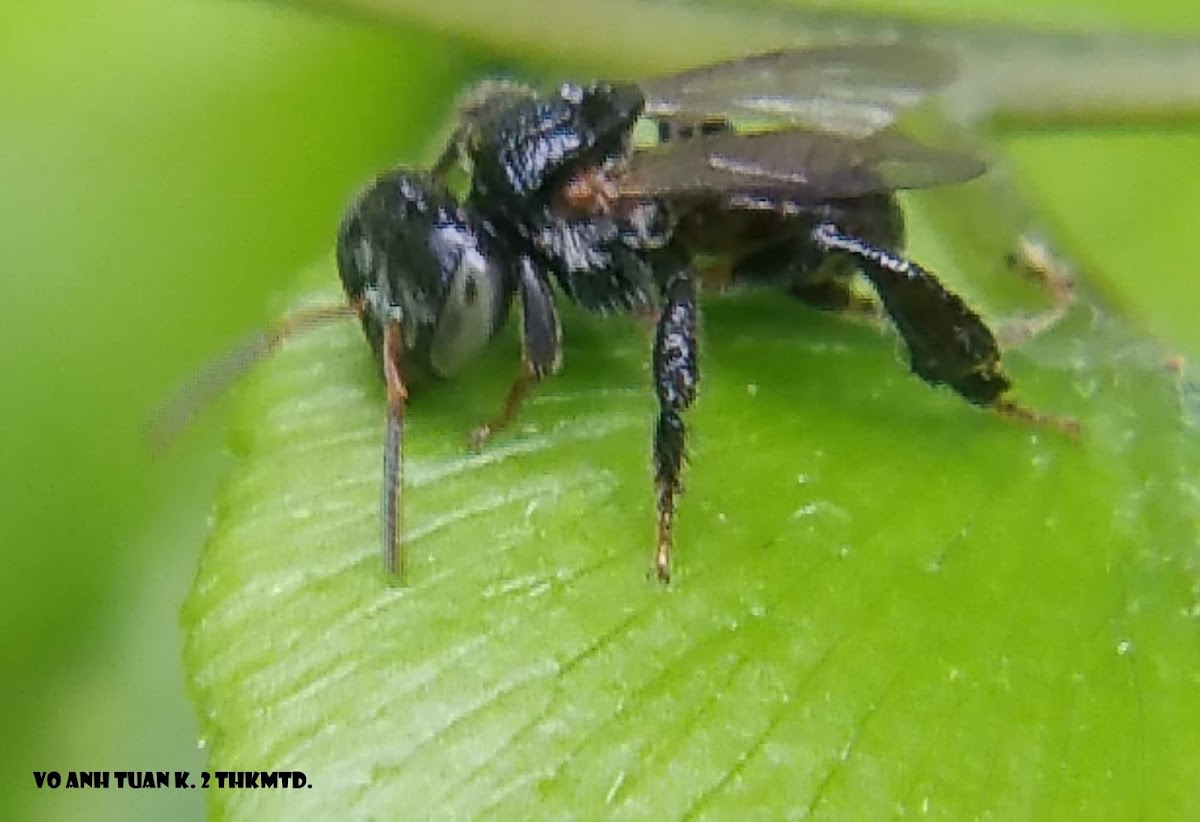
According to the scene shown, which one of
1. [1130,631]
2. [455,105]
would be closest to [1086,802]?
[1130,631]

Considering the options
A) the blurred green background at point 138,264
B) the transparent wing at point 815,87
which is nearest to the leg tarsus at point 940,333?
the transparent wing at point 815,87

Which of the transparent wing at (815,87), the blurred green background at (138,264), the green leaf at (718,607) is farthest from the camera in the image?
the blurred green background at (138,264)

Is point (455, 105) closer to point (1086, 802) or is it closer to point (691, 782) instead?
point (691, 782)

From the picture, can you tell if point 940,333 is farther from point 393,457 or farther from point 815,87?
point 393,457

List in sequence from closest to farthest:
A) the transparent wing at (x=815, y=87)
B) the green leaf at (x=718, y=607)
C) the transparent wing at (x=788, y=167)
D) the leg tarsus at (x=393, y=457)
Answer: the green leaf at (x=718, y=607)
the leg tarsus at (x=393, y=457)
the transparent wing at (x=788, y=167)
the transparent wing at (x=815, y=87)

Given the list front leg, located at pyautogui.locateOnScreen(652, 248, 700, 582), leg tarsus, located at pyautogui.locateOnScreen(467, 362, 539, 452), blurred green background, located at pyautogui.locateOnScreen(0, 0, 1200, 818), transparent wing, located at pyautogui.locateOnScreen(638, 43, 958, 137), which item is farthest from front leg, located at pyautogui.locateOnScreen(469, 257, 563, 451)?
blurred green background, located at pyautogui.locateOnScreen(0, 0, 1200, 818)

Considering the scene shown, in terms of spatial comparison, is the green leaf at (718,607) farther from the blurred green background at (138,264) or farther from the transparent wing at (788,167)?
the blurred green background at (138,264)

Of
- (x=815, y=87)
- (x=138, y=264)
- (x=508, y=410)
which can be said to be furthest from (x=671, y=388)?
(x=138, y=264)
